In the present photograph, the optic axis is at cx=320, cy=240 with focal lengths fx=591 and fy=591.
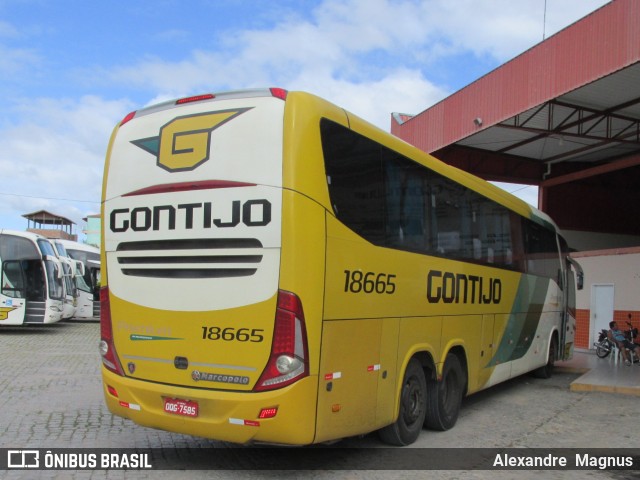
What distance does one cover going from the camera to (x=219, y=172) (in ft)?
17.5

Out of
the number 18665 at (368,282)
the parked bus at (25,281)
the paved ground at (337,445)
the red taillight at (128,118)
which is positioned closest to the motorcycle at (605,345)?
the paved ground at (337,445)

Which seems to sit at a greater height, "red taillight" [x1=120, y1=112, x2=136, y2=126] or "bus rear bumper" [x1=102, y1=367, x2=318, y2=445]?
"red taillight" [x1=120, y1=112, x2=136, y2=126]

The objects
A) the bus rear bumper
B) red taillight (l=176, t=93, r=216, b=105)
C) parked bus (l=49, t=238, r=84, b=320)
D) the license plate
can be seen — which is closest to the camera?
the bus rear bumper

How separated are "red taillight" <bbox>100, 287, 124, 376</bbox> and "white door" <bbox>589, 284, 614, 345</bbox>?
1764 cm

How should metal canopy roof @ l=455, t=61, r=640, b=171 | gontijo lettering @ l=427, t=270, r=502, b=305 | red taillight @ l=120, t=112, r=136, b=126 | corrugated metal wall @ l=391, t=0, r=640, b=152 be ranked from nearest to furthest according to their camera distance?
1. red taillight @ l=120, t=112, r=136, b=126
2. gontijo lettering @ l=427, t=270, r=502, b=305
3. corrugated metal wall @ l=391, t=0, r=640, b=152
4. metal canopy roof @ l=455, t=61, r=640, b=171

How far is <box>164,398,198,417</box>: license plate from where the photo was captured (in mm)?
5250

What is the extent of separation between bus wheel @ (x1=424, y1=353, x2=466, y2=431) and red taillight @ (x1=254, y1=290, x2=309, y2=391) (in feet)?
9.53

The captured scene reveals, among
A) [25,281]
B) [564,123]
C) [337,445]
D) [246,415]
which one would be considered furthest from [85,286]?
[246,415]

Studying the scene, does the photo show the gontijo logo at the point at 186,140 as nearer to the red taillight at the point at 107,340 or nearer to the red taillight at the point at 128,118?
the red taillight at the point at 128,118

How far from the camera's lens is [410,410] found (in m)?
6.80

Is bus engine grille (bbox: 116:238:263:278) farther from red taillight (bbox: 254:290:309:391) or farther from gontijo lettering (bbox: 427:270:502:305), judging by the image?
gontijo lettering (bbox: 427:270:502:305)

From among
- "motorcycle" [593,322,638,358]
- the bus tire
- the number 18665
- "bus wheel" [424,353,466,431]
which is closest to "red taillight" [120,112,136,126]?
the number 18665

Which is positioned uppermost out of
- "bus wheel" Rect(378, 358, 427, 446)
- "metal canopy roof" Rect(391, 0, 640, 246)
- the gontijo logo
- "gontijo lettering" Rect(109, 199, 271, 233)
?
"metal canopy roof" Rect(391, 0, 640, 246)

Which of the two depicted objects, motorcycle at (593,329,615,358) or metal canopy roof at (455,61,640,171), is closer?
metal canopy roof at (455,61,640,171)
